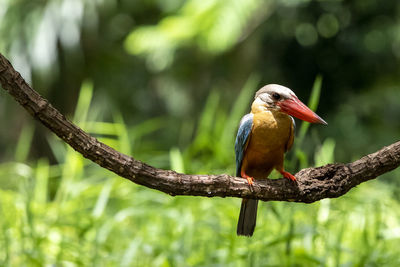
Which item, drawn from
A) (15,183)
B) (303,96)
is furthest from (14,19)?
(303,96)

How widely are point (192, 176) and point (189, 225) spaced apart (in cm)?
149

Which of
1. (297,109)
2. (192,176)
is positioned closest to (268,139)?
(297,109)

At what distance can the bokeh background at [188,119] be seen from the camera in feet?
9.50

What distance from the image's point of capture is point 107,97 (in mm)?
5492

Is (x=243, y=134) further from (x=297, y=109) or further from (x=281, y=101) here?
(x=297, y=109)

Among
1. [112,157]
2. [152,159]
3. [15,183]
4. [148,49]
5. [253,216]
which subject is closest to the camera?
[112,157]

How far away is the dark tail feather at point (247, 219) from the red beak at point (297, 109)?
0.42 meters

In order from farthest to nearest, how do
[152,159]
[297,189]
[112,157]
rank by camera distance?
[152,159] < [297,189] < [112,157]

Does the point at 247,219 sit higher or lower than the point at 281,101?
lower

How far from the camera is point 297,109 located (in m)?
1.70

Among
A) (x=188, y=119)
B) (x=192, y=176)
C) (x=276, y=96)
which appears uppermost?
(x=188, y=119)

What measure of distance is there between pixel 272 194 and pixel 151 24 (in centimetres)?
420

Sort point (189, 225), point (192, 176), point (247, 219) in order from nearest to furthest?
point (192, 176) < point (247, 219) < point (189, 225)

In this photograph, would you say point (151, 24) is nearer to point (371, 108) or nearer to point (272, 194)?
point (371, 108)
